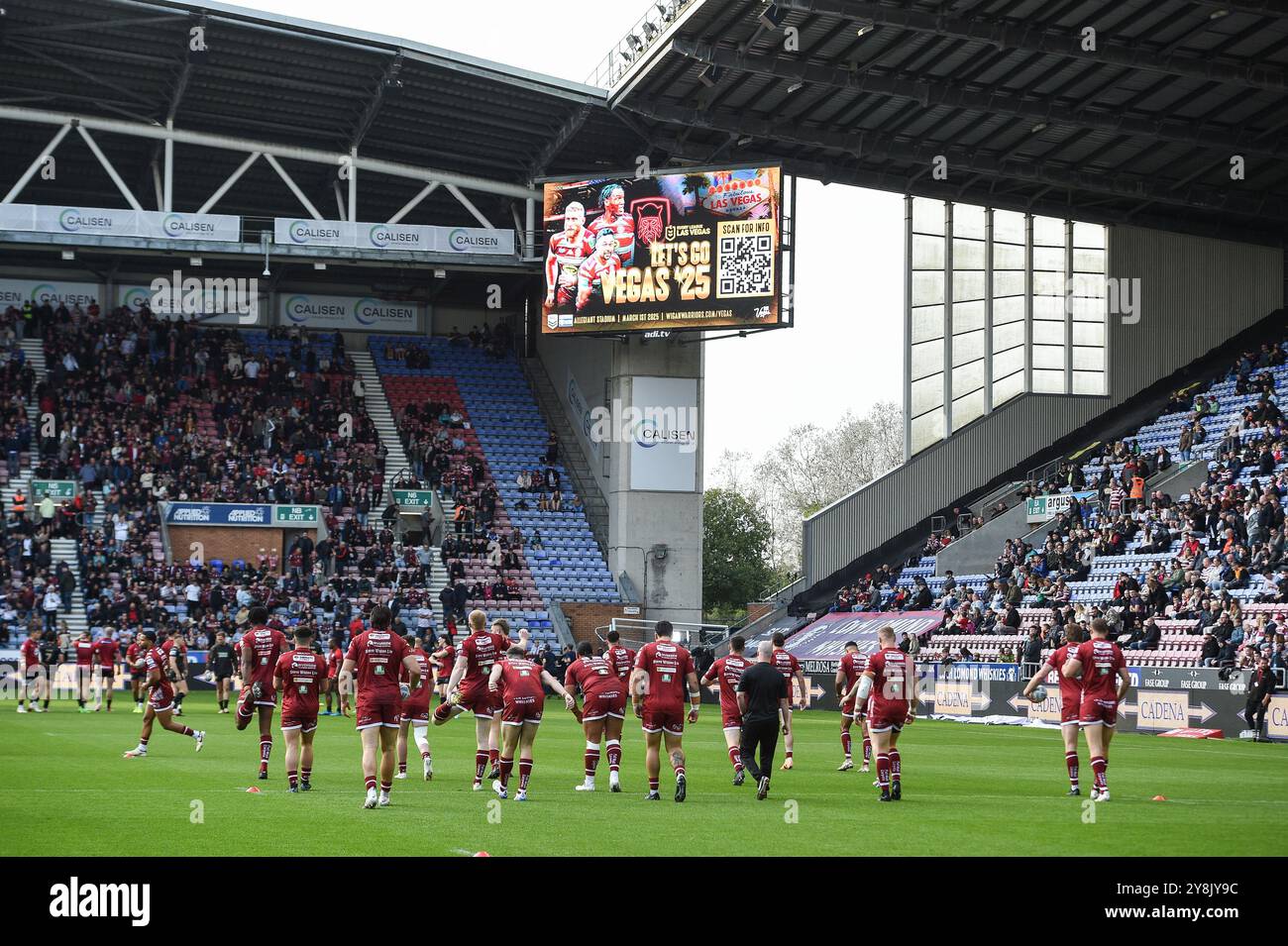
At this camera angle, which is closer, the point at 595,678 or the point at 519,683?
the point at 519,683


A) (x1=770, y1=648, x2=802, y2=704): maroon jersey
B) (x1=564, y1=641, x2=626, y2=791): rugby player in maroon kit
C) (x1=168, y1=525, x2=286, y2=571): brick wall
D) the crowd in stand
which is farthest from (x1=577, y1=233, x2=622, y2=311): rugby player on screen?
(x1=564, y1=641, x2=626, y2=791): rugby player in maroon kit

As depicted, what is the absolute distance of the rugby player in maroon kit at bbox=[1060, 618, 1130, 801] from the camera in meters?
18.5

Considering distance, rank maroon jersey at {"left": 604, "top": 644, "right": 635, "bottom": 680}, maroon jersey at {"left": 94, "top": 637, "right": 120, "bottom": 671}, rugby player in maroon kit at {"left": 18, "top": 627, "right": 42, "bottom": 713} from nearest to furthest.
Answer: maroon jersey at {"left": 604, "top": 644, "right": 635, "bottom": 680}
rugby player in maroon kit at {"left": 18, "top": 627, "right": 42, "bottom": 713}
maroon jersey at {"left": 94, "top": 637, "right": 120, "bottom": 671}

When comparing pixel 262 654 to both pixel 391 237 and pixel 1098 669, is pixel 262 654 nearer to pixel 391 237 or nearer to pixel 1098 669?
pixel 1098 669

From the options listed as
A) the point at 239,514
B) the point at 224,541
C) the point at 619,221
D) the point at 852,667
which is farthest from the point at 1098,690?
the point at 224,541

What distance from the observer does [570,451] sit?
60750mm

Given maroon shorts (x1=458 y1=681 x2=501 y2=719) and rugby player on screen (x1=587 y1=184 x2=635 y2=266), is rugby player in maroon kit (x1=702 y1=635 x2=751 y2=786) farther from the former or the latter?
rugby player on screen (x1=587 y1=184 x2=635 y2=266)

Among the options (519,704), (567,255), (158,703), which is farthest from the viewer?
(567,255)

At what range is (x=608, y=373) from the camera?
5559 centimetres

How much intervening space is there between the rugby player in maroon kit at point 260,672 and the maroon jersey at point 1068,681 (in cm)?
951

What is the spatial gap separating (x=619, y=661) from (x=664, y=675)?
1.88 m

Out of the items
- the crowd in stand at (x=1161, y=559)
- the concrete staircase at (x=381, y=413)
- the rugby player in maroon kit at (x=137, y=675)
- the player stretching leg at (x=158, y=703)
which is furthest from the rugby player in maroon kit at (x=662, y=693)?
the concrete staircase at (x=381, y=413)

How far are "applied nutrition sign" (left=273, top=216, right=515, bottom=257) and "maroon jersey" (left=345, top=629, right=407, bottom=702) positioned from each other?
1403 inches

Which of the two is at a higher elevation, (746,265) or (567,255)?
(567,255)
